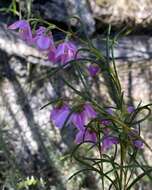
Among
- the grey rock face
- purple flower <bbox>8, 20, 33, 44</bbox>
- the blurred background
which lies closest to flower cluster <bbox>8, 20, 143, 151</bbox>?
purple flower <bbox>8, 20, 33, 44</bbox>

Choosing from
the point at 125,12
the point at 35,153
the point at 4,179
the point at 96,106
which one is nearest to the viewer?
the point at 96,106

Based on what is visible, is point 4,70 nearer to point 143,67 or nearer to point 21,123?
point 21,123

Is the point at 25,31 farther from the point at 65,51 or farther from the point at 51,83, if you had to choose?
the point at 51,83

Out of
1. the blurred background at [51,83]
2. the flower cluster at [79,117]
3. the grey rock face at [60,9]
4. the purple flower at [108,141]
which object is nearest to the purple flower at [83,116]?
the flower cluster at [79,117]

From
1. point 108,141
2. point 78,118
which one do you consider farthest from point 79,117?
point 108,141

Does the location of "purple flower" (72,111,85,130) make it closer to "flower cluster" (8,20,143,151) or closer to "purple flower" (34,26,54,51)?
"flower cluster" (8,20,143,151)

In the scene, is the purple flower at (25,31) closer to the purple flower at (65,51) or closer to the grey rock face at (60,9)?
the purple flower at (65,51)

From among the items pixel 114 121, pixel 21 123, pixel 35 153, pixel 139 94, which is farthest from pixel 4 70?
pixel 114 121
